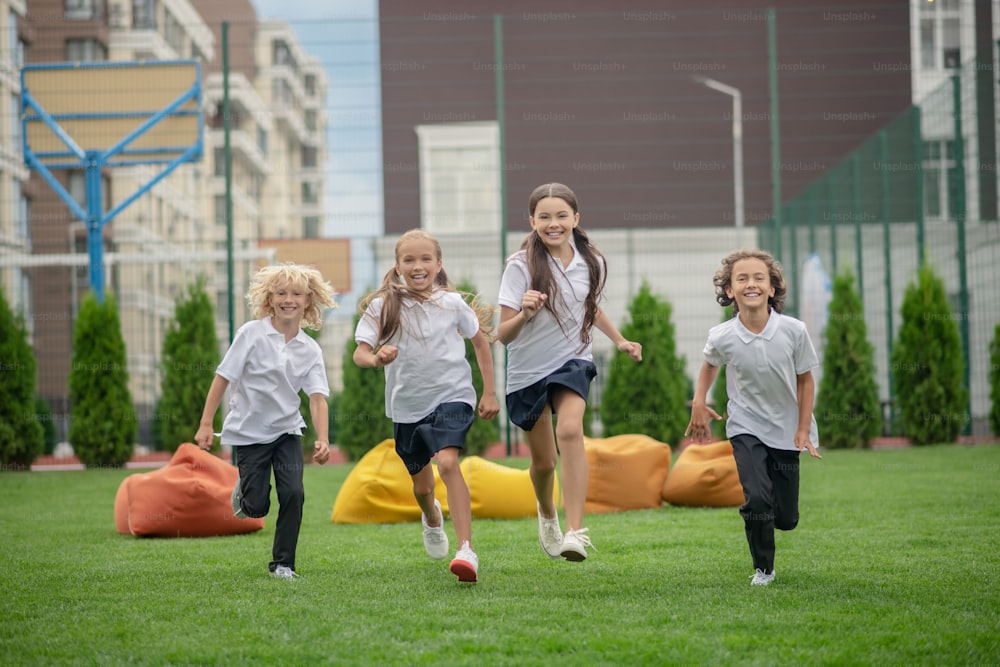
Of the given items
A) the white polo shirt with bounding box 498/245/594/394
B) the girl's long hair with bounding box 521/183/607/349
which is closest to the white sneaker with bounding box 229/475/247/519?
the white polo shirt with bounding box 498/245/594/394

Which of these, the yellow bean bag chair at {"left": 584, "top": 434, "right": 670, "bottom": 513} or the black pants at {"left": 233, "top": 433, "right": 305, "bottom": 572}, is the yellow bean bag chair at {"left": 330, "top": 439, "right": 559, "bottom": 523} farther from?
the black pants at {"left": 233, "top": 433, "right": 305, "bottom": 572}

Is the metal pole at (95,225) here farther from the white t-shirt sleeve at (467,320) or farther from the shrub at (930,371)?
the shrub at (930,371)

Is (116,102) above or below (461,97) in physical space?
below

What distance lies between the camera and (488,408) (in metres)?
5.29

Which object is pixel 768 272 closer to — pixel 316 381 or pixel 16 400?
pixel 316 381

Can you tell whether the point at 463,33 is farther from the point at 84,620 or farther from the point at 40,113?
the point at 84,620

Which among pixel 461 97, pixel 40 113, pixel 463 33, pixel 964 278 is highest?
pixel 463 33

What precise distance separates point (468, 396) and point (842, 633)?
217 cm

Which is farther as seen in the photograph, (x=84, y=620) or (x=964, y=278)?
(x=964, y=278)

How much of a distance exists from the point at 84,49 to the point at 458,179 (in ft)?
88.5

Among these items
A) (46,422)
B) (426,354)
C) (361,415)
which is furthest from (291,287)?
(46,422)

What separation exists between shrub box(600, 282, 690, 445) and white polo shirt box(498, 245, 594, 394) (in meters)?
7.99

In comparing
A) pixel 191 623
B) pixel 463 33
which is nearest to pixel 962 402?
pixel 191 623

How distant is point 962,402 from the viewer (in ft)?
45.1
